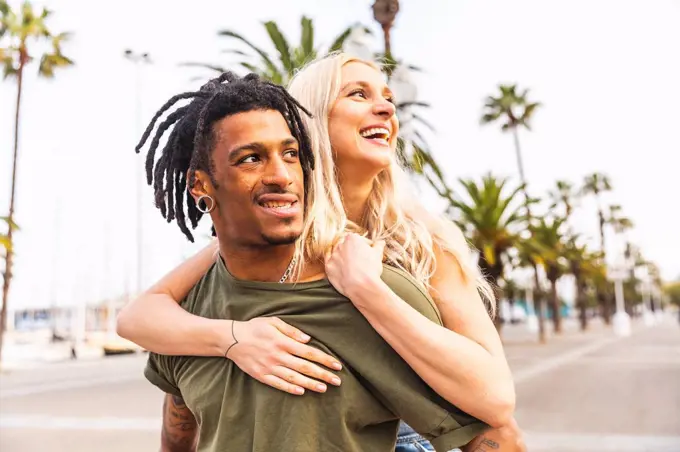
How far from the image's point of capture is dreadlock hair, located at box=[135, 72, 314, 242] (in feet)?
5.35

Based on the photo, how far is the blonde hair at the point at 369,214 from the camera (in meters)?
1.69

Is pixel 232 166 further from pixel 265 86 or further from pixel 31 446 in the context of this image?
pixel 31 446

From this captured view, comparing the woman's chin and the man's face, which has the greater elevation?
the woman's chin

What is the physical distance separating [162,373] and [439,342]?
837mm

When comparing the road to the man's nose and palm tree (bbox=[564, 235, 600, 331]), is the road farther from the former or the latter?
palm tree (bbox=[564, 235, 600, 331])

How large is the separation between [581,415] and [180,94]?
10234 mm

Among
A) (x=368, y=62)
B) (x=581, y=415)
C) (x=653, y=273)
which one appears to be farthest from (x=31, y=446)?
(x=653, y=273)

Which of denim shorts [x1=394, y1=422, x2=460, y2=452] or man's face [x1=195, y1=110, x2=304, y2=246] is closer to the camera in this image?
man's face [x1=195, y1=110, x2=304, y2=246]

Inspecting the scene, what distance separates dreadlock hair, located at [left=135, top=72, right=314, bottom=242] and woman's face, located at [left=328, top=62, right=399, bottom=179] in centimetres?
14

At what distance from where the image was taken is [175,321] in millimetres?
1772

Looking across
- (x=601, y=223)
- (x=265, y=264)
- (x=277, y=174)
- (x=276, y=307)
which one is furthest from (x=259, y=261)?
(x=601, y=223)

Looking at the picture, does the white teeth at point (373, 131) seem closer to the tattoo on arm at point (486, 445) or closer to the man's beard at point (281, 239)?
the man's beard at point (281, 239)

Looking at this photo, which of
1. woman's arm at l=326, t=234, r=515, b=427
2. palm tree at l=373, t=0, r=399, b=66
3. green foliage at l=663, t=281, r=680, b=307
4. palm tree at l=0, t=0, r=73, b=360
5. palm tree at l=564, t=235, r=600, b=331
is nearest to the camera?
woman's arm at l=326, t=234, r=515, b=427

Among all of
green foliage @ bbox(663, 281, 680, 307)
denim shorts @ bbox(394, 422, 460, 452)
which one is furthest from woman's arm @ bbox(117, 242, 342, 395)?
green foliage @ bbox(663, 281, 680, 307)
